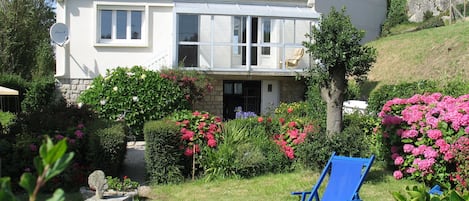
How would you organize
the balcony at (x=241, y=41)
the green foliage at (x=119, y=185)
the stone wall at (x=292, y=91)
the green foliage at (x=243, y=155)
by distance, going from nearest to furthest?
the green foliage at (x=119, y=185)
the green foliage at (x=243, y=155)
the balcony at (x=241, y=41)
the stone wall at (x=292, y=91)

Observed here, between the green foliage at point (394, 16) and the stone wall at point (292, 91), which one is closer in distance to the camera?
the stone wall at point (292, 91)

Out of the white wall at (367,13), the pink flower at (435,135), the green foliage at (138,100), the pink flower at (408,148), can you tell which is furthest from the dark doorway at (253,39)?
the pink flower at (435,135)

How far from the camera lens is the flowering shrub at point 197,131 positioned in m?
9.29

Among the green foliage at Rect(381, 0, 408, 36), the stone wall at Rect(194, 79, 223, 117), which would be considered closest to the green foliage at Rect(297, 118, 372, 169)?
the stone wall at Rect(194, 79, 223, 117)

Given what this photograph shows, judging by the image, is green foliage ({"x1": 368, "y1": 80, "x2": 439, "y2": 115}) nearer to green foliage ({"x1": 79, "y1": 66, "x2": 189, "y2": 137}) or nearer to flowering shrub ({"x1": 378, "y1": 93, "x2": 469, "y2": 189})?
flowering shrub ({"x1": 378, "y1": 93, "x2": 469, "y2": 189})

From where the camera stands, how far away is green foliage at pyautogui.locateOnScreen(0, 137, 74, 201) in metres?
1.26

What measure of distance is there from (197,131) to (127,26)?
29.1 feet

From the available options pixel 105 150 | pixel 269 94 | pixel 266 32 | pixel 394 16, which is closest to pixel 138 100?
pixel 269 94

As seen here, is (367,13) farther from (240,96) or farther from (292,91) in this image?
(240,96)

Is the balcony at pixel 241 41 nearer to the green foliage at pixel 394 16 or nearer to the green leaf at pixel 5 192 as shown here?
the green foliage at pixel 394 16

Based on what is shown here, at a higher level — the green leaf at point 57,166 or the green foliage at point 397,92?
the green foliage at point 397,92

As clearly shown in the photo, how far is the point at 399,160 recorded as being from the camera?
28.8ft

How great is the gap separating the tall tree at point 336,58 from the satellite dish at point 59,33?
9977mm

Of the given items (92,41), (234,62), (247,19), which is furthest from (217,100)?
(92,41)
